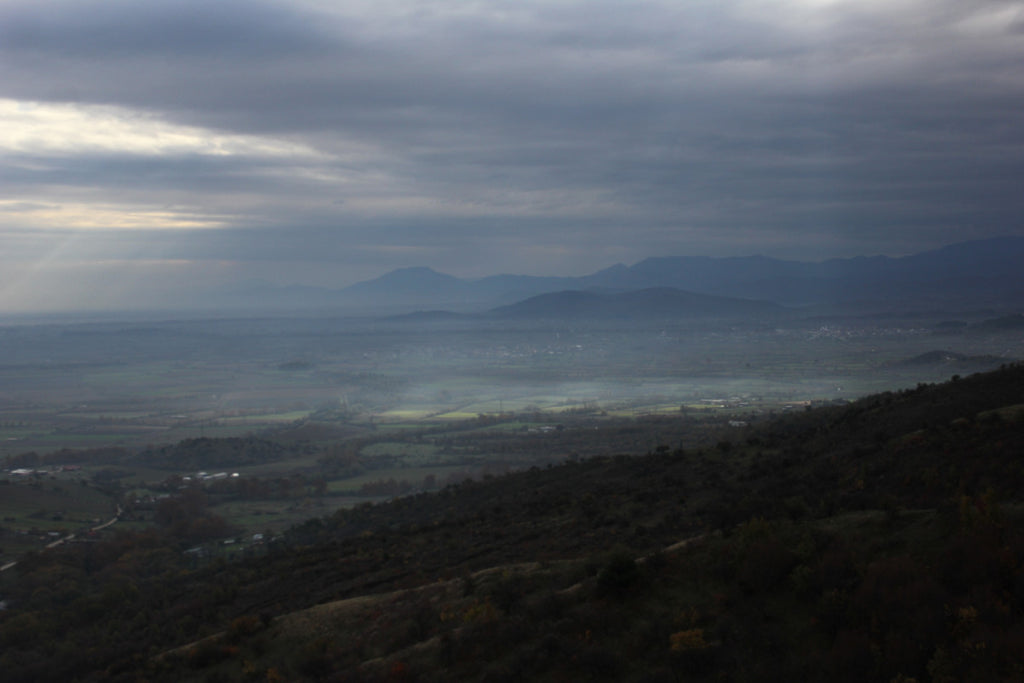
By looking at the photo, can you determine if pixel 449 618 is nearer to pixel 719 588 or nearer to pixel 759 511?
pixel 719 588

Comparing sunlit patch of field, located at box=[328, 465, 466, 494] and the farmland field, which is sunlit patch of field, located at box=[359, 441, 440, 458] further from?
sunlit patch of field, located at box=[328, 465, 466, 494]

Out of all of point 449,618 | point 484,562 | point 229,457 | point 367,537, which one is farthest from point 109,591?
point 229,457

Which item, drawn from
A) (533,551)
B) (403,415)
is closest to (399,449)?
(403,415)

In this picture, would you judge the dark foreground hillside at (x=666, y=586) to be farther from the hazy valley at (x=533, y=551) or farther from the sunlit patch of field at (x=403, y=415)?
the sunlit patch of field at (x=403, y=415)

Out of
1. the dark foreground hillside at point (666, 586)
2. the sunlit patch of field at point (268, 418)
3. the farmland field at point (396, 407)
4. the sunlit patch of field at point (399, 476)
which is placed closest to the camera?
the dark foreground hillside at point (666, 586)

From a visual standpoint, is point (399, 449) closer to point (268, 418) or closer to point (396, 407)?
point (396, 407)

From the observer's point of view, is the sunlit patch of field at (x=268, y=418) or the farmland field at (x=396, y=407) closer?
the farmland field at (x=396, y=407)

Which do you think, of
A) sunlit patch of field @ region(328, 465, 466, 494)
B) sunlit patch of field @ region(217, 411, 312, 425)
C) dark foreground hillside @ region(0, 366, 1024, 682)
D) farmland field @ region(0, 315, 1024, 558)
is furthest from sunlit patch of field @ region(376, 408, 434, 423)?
dark foreground hillside @ region(0, 366, 1024, 682)

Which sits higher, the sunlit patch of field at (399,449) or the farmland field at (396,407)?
the farmland field at (396,407)

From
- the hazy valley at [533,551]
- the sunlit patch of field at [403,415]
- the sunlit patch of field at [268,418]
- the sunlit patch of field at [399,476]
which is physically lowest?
the sunlit patch of field at [399,476]

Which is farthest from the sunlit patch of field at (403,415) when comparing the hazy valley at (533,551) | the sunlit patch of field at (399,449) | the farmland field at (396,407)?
the hazy valley at (533,551)
